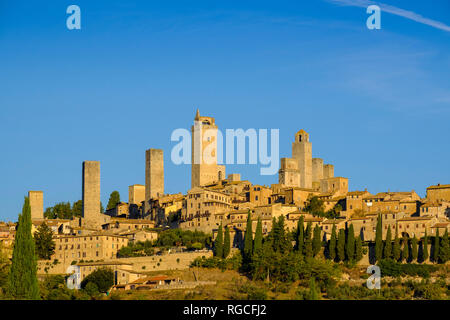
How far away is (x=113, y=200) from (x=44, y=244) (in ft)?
109

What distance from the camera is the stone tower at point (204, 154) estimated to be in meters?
125

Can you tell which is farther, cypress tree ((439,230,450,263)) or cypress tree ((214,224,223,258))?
cypress tree ((214,224,223,258))

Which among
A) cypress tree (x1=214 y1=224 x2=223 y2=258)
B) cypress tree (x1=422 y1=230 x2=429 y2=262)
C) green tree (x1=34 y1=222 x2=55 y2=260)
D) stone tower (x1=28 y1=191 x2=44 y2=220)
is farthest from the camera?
stone tower (x1=28 y1=191 x2=44 y2=220)

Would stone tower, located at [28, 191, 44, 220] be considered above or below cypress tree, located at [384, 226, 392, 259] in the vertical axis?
above

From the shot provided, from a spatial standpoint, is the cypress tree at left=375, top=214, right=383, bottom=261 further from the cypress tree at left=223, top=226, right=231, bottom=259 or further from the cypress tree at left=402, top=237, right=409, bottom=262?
the cypress tree at left=223, top=226, right=231, bottom=259

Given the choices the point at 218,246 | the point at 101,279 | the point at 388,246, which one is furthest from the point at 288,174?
the point at 101,279

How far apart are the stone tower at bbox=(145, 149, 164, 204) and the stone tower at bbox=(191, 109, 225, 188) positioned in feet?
14.1

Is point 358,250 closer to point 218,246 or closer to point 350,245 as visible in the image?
point 350,245

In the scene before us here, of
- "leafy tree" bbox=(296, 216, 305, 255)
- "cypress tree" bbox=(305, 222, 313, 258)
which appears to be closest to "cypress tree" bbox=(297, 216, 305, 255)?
"leafy tree" bbox=(296, 216, 305, 255)

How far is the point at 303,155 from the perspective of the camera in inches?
4914

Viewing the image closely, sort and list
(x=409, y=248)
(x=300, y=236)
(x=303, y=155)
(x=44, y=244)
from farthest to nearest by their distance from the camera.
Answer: (x=303, y=155) < (x=44, y=244) < (x=300, y=236) < (x=409, y=248)

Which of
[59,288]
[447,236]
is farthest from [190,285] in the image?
[447,236]

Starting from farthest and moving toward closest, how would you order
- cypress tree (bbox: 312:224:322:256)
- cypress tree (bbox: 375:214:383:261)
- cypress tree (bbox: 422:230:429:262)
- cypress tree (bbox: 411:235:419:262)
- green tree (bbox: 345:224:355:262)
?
cypress tree (bbox: 312:224:322:256) < green tree (bbox: 345:224:355:262) < cypress tree (bbox: 375:214:383:261) < cypress tree (bbox: 411:235:419:262) < cypress tree (bbox: 422:230:429:262)

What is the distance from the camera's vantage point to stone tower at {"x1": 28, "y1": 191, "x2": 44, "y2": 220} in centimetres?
11625
